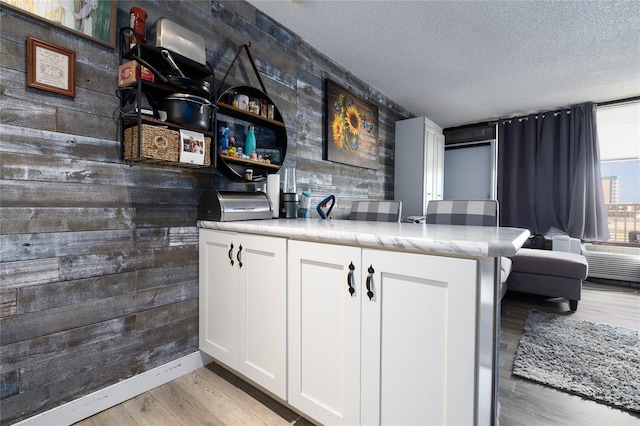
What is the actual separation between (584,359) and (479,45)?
8.41ft

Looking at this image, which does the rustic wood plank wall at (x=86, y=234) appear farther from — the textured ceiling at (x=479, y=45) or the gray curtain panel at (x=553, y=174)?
the gray curtain panel at (x=553, y=174)

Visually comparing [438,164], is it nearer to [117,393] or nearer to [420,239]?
[420,239]

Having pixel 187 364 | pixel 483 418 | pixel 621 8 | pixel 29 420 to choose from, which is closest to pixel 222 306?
pixel 187 364

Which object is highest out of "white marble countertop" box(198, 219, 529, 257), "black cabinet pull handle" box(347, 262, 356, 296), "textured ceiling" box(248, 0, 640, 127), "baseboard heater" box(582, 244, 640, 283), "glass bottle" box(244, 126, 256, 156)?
"textured ceiling" box(248, 0, 640, 127)

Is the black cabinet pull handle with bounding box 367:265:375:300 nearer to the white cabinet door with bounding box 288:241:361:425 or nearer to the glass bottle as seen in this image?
the white cabinet door with bounding box 288:241:361:425

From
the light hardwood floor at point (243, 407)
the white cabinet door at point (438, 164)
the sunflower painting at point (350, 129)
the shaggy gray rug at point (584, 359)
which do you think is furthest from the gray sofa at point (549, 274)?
the sunflower painting at point (350, 129)

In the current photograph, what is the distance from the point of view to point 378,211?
95.0 inches

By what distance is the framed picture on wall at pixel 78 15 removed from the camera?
1240mm

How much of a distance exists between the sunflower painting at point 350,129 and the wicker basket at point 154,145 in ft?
5.47

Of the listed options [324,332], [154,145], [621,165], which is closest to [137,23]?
[154,145]

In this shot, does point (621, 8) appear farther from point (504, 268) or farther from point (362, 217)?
point (362, 217)

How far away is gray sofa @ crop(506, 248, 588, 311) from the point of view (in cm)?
285

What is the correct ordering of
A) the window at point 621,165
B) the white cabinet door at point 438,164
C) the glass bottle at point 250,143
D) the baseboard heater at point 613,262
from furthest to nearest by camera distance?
the white cabinet door at point 438,164
the window at point 621,165
the baseboard heater at point 613,262
the glass bottle at point 250,143

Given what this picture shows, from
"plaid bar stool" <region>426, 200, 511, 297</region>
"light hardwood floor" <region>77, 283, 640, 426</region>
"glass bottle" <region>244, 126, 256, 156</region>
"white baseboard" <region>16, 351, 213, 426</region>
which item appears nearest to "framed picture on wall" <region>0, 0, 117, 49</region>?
"glass bottle" <region>244, 126, 256, 156</region>
